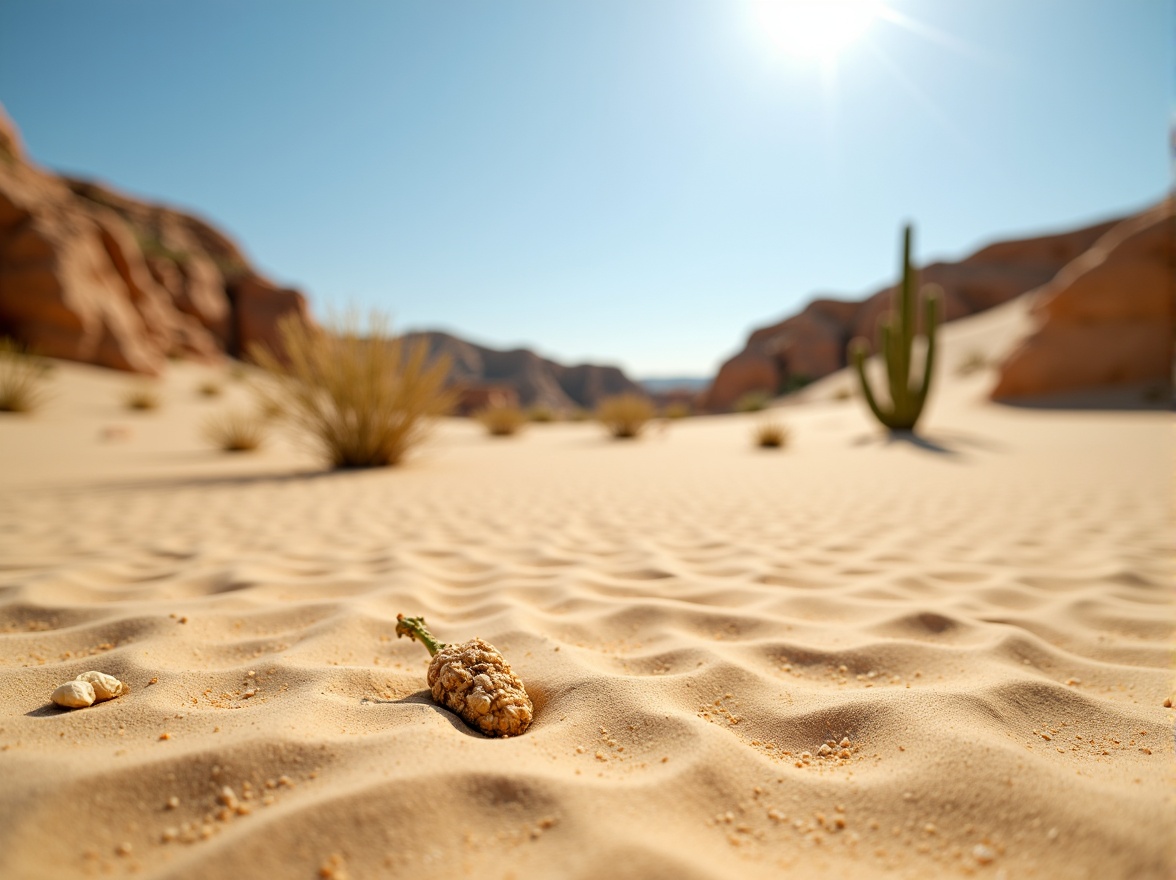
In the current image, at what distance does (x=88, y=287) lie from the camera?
14.2 m

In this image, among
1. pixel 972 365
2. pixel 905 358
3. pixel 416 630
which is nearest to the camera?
pixel 416 630

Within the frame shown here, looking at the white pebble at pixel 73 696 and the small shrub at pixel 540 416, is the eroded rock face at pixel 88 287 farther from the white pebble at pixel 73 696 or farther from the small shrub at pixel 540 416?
the white pebble at pixel 73 696

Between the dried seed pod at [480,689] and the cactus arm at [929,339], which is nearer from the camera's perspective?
the dried seed pod at [480,689]

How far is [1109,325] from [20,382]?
21.7 m

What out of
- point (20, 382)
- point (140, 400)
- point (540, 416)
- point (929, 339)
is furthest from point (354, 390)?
point (540, 416)

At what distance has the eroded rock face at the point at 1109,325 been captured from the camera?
12070 millimetres

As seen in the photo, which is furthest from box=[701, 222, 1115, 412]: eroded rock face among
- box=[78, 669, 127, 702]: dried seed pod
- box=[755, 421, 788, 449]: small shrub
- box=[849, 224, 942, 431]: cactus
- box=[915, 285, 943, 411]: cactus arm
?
box=[78, 669, 127, 702]: dried seed pod

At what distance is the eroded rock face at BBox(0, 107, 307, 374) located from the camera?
13.1 m

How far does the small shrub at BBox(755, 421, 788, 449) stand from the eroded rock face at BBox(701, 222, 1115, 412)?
2739cm

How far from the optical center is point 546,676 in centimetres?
137

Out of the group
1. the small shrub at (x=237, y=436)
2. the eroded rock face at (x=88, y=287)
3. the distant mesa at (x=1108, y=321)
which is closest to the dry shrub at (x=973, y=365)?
the distant mesa at (x=1108, y=321)

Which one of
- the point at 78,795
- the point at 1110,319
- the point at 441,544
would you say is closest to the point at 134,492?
the point at 441,544

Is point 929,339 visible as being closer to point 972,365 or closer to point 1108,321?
point 1108,321

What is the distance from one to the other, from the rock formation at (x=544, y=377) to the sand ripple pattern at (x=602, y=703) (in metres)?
49.9
